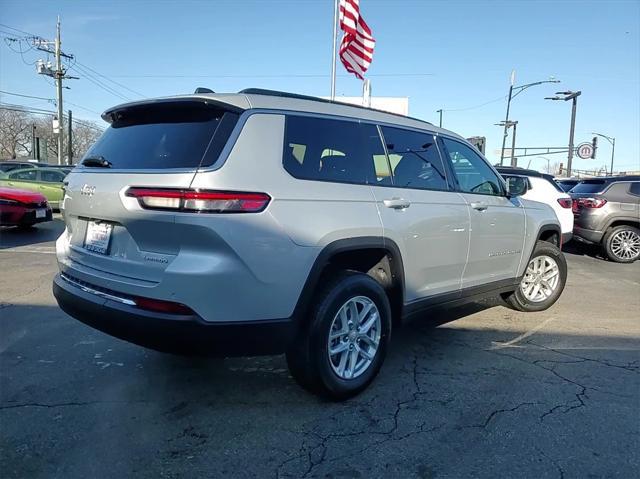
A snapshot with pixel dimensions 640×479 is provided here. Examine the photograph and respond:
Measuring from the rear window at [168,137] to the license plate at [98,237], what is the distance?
379 mm

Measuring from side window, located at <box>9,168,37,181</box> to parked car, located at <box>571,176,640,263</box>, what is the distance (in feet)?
49.8

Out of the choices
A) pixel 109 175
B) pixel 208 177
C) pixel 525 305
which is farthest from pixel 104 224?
pixel 525 305

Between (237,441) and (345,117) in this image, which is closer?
(237,441)

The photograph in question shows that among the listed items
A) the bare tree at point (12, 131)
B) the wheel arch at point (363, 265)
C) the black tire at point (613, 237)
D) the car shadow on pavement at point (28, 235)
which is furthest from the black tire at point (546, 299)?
the bare tree at point (12, 131)

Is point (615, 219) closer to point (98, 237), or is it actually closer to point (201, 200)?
point (201, 200)

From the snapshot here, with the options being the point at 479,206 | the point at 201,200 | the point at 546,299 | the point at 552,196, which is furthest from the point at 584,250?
the point at 201,200

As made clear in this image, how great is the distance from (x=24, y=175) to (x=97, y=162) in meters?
14.2

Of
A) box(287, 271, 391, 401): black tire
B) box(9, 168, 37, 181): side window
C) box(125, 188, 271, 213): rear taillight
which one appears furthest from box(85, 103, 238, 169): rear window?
box(9, 168, 37, 181): side window

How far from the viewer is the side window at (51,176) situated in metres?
15.1

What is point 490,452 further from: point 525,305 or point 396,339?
point 525,305

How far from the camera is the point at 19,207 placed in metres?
10.2

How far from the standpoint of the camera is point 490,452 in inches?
105

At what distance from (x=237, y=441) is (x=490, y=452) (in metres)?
1.40

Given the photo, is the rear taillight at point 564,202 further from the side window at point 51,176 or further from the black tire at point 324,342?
the side window at point 51,176
